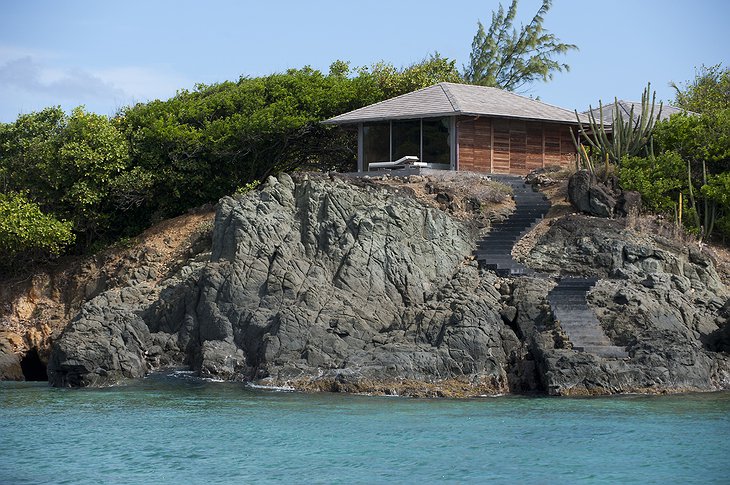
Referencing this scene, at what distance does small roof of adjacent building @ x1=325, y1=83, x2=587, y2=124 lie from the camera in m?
39.6

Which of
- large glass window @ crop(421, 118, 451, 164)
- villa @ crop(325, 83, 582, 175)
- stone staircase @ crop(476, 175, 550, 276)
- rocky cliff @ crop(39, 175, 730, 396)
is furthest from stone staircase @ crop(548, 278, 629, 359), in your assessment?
large glass window @ crop(421, 118, 451, 164)

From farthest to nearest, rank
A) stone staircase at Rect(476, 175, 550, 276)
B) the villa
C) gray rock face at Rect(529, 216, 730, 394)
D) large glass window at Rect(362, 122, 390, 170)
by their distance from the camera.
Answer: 1. large glass window at Rect(362, 122, 390, 170)
2. the villa
3. stone staircase at Rect(476, 175, 550, 276)
4. gray rock face at Rect(529, 216, 730, 394)

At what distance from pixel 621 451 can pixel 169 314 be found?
16078 mm

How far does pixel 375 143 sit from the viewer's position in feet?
136

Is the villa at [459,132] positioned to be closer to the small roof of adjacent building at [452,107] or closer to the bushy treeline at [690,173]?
the small roof of adjacent building at [452,107]

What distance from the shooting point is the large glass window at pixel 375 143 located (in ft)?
135

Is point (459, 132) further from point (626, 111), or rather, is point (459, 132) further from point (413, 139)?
point (626, 111)

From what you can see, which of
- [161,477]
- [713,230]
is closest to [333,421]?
[161,477]

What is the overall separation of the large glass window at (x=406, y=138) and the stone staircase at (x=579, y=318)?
401 inches

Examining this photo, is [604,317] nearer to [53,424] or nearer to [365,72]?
[53,424]

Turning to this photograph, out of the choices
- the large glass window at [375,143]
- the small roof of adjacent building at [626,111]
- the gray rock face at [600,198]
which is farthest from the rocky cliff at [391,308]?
the small roof of adjacent building at [626,111]

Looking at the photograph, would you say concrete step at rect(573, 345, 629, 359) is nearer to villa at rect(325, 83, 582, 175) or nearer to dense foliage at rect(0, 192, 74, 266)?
villa at rect(325, 83, 582, 175)

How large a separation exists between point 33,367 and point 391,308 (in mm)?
12945

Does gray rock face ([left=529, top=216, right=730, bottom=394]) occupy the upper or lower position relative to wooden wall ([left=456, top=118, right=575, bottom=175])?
lower
